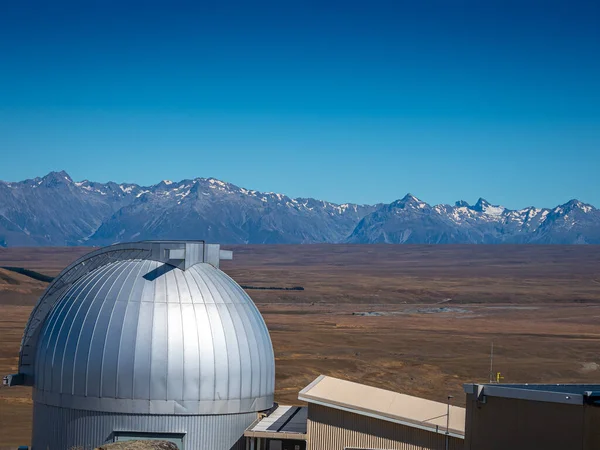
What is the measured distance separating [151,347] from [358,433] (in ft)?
20.1

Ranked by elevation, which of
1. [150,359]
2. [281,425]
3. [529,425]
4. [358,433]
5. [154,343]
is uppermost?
[154,343]

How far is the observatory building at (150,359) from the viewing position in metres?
24.9

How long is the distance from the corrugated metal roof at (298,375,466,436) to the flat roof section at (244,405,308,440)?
109 centimetres

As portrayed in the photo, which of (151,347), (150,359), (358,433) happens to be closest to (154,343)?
(151,347)

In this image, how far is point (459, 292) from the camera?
18875cm

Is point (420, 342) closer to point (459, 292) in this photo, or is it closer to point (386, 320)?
point (386, 320)

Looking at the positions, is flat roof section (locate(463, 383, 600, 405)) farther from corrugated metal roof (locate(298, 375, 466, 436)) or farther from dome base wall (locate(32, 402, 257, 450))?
dome base wall (locate(32, 402, 257, 450))

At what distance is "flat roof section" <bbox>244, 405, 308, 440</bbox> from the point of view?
25797 mm

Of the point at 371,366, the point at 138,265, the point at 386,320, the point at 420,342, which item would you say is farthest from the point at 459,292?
the point at 138,265

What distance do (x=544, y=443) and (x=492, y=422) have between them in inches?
57.4

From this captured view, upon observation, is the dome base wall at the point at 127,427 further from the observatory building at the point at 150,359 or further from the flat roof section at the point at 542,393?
the flat roof section at the point at 542,393

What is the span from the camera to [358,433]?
1009 inches

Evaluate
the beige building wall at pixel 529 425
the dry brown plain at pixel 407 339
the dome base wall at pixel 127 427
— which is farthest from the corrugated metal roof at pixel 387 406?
the dry brown plain at pixel 407 339

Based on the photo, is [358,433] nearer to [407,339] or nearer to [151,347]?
[151,347]
